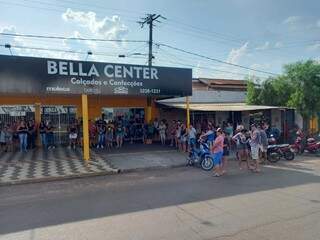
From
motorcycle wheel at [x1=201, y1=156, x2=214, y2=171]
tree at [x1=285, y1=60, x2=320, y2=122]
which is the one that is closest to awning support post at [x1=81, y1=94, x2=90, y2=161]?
motorcycle wheel at [x1=201, y1=156, x2=214, y2=171]

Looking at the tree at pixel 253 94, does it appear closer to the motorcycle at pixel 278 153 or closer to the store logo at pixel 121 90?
the motorcycle at pixel 278 153

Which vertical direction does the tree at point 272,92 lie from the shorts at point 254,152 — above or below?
above

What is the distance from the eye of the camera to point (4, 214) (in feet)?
26.5

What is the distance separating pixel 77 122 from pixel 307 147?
11915 mm

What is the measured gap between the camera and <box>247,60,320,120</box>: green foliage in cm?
2544

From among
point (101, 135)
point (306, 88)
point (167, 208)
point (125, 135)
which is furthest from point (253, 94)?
point (167, 208)

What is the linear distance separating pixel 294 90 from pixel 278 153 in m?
11.5

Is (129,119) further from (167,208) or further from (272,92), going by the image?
(167,208)

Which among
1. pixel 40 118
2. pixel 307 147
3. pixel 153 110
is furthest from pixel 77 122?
pixel 307 147

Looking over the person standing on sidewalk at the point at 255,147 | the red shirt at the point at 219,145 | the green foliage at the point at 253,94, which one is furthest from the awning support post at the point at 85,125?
the green foliage at the point at 253,94

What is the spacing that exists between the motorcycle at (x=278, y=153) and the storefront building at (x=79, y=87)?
5.02 meters

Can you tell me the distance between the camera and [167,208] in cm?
815

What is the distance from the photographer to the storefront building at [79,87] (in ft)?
48.2

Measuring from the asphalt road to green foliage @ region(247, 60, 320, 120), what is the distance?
45.8 ft
